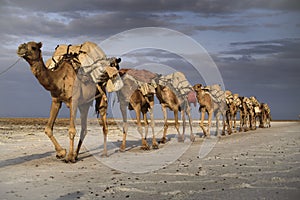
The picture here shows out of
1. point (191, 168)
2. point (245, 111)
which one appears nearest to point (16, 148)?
point (191, 168)

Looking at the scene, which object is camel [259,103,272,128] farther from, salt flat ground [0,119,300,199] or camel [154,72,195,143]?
salt flat ground [0,119,300,199]

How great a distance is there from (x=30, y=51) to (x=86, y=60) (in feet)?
7.32

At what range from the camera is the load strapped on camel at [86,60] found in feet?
43.3

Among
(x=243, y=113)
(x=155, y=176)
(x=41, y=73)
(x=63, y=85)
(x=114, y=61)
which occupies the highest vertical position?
(x=114, y=61)

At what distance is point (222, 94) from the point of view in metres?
27.0

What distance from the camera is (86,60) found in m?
13.3

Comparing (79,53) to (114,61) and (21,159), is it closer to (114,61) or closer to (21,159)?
(114,61)

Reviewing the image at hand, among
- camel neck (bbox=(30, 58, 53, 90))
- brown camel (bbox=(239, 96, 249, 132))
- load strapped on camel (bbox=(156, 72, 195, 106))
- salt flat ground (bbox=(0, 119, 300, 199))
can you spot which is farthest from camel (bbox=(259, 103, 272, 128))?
camel neck (bbox=(30, 58, 53, 90))

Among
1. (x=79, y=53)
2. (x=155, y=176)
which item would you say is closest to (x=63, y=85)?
(x=79, y=53)

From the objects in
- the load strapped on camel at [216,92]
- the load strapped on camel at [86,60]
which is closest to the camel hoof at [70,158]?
the load strapped on camel at [86,60]

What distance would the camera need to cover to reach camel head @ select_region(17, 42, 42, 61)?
37.1 ft

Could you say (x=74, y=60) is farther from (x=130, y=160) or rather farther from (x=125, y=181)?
(x=125, y=181)

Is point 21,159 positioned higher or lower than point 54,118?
lower

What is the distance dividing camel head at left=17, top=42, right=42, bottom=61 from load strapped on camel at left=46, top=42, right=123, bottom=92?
1412 millimetres
